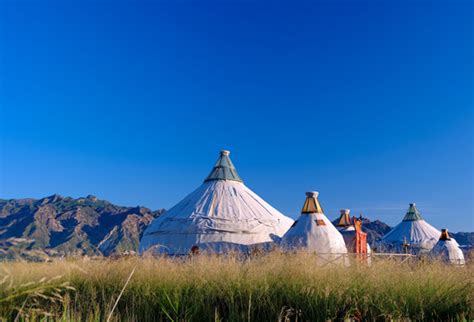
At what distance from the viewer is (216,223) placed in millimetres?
18781

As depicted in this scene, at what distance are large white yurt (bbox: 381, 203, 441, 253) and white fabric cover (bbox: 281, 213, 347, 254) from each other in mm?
19923

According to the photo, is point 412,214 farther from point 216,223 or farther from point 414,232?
point 216,223

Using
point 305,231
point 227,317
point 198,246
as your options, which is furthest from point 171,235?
point 227,317

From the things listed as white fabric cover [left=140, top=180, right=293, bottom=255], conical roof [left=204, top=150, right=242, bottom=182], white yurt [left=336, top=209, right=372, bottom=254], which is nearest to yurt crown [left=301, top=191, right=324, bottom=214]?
white yurt [left=336, top=209, right=372, bottom=254]

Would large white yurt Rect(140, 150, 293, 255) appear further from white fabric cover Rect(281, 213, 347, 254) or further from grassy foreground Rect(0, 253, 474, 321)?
grassy foreground Rect(0, 253, 474, 321)

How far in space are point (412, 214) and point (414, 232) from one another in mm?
2293

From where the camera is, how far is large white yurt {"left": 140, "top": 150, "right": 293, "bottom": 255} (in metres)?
18.4

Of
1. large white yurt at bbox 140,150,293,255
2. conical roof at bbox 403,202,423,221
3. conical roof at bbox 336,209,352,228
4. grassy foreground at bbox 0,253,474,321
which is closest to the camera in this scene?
grassy foreground at bbox 0,253,474,321

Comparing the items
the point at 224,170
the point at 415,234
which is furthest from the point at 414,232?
the point at 224,170

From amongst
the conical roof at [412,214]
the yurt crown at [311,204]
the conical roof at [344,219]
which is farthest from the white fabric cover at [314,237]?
the conical roof at [412,214]

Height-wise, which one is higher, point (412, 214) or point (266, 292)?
point (412, 214)

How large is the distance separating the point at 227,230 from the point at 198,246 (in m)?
1.40

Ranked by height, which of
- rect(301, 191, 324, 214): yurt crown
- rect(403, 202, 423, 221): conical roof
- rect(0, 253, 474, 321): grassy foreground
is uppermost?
rect(403, 202, 423, 221): conical roof

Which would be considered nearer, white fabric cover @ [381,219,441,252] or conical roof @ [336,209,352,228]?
conical roof @ [336,209,352,228]
